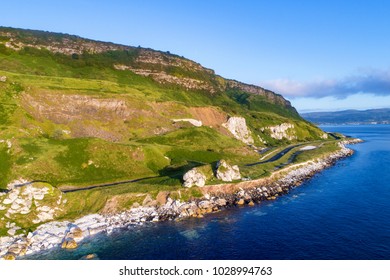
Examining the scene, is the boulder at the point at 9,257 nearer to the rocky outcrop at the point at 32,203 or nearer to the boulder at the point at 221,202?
the rocky outcrop at the point at 32,203

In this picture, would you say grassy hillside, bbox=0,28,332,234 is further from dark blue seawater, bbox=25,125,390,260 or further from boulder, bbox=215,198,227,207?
dark blue seawater, bbox=25,125,390,260

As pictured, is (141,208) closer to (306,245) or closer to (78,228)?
(78,228)

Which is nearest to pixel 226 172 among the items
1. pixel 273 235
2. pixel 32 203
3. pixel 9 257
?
pixel 273 235

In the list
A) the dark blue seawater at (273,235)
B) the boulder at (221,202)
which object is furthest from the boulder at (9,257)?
the boulder at (221,202)

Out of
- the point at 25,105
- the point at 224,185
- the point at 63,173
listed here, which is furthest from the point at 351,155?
the point at 25,105

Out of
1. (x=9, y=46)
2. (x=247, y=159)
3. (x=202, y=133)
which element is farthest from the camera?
(x=9, y=46)

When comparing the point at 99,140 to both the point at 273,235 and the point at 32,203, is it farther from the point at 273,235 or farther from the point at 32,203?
the point at 273,235
